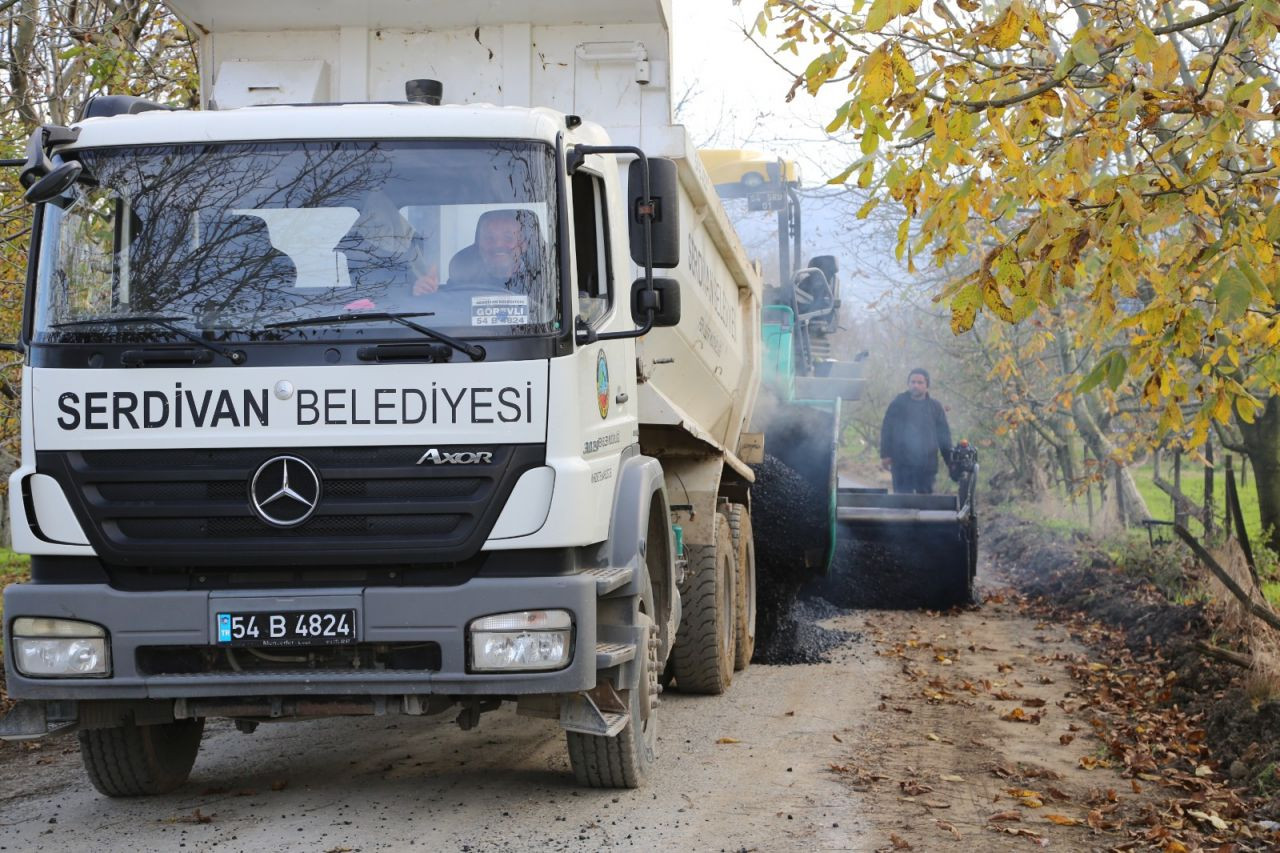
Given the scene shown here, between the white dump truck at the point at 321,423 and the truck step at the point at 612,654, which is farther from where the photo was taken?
the truck step at the point at 612,654

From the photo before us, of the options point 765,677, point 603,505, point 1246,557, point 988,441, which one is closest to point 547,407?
point 603,505

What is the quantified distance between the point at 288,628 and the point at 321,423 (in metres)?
0.72

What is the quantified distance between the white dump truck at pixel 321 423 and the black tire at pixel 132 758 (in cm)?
43

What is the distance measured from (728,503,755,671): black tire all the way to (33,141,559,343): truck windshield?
397 cm

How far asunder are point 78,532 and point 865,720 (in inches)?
164

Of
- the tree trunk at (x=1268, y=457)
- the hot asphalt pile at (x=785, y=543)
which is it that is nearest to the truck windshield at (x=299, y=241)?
the hot asphalt pile at (x=785, y=543)

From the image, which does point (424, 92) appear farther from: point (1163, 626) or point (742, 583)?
point (1163, 626)

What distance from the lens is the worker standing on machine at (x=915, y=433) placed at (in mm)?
14078

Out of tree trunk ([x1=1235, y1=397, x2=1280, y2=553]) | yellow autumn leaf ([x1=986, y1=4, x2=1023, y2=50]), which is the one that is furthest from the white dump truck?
tree trunk ([x1=1235, y1=397, x2=1280, y2=553])

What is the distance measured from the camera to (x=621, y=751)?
5.51m

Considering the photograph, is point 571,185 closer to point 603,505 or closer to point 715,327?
point 603,505

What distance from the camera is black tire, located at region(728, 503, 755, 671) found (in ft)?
28.7

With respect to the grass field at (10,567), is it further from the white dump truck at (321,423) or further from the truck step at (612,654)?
the truck step at (612,654)

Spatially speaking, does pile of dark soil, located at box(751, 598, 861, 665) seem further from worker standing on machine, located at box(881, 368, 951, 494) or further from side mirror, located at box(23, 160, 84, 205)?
side mirror, located at box(23, 160, 84, 205)
